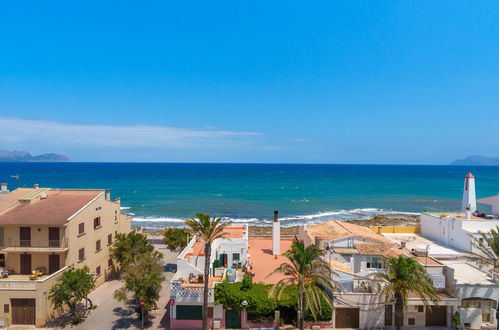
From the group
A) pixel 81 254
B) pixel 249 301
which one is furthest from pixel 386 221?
pixel 81 254

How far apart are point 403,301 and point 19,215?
27.9 metres

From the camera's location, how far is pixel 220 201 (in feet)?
320

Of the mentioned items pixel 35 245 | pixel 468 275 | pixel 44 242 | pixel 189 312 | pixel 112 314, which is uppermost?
pixel 44 242

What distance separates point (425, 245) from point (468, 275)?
803cm

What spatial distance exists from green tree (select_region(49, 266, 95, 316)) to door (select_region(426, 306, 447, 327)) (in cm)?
2312

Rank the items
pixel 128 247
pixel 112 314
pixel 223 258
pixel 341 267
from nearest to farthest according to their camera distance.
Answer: pixel 341 267 < pixel 112 314 < pixel 128 247 < pixel 223 258

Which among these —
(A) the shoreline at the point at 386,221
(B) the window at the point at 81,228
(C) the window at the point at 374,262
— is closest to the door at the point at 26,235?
(B) the window at the point at 81,228

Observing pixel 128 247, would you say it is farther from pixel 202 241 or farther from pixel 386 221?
pixel 386 221

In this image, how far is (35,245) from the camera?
2603 centimetres

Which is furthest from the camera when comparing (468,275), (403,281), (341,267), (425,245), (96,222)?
(425,245)

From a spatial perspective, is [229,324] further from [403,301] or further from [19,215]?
[19,215]

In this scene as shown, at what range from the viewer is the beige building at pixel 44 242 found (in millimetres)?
23234

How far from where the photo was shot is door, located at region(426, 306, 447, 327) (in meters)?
23.3

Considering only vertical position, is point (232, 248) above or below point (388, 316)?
above
